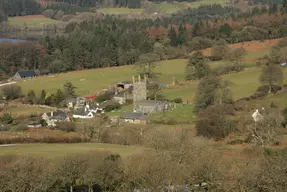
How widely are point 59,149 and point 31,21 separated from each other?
14544 centimetres

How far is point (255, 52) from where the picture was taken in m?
85.6

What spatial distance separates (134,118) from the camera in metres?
51.8

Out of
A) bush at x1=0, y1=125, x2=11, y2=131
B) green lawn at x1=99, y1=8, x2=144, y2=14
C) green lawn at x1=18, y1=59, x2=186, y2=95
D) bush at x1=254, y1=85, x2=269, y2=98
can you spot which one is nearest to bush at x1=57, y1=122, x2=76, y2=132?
bush at x1=0, y1=125, x2=11, y2=131

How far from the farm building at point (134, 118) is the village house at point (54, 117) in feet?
17.9

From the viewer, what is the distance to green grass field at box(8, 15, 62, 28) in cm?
17061

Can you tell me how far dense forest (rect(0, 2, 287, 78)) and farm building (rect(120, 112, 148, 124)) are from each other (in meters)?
35.7

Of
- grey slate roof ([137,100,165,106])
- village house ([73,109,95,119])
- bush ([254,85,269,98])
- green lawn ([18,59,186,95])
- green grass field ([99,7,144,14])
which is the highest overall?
bush ([254,85,269,98])

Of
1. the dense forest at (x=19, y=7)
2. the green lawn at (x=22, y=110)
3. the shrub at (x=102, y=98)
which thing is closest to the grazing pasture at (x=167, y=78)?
the shrub at (x=102, y=98)

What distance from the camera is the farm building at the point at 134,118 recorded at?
51.1 m

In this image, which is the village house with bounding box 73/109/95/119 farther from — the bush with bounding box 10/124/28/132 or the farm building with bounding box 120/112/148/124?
the bush with bounding box 10/124/28/132

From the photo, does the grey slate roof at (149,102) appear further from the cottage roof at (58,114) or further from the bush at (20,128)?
the bush at (20,128)

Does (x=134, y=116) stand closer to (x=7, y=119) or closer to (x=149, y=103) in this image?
(x=149, y=103)

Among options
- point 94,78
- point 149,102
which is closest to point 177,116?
point 149,102

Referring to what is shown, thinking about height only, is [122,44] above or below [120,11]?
above
